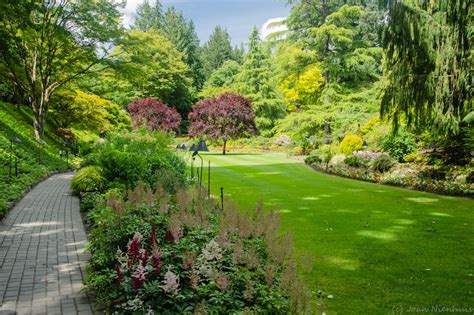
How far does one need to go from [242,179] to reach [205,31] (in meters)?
61.9

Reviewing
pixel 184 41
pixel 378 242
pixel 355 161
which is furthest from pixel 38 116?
pixel 184 41

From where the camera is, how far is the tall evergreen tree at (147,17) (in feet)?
197

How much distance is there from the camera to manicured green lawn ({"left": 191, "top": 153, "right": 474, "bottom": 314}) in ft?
14.1

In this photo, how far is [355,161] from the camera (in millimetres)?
16266

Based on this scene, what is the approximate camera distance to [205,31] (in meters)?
70.6

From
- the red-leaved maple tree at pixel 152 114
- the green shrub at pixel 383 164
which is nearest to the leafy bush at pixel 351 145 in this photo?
the green shrub at pixel 383 164

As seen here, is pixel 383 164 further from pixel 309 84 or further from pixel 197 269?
pixel 309 84

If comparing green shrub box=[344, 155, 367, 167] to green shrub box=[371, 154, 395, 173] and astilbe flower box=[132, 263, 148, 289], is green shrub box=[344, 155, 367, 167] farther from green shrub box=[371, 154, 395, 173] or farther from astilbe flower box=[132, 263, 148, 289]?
astilbe flower box=[132, 263, 148, 289]

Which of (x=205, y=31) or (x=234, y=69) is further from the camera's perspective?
(x=205, y=31)

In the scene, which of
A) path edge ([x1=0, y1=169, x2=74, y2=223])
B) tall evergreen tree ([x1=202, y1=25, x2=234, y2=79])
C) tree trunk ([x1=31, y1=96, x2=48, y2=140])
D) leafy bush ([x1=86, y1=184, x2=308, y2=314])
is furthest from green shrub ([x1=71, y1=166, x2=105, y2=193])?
tall evergreen tree ([x1=202, y1=25, x2=234, y2=79])

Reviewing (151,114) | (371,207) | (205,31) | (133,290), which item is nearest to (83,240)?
(133,290)

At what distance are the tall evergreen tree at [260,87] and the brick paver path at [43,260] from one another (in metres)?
30.6

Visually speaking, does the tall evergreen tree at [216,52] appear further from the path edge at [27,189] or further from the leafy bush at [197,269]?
the leafy bush at [197,269]

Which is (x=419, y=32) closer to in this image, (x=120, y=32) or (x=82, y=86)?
(x=120, y=32)
